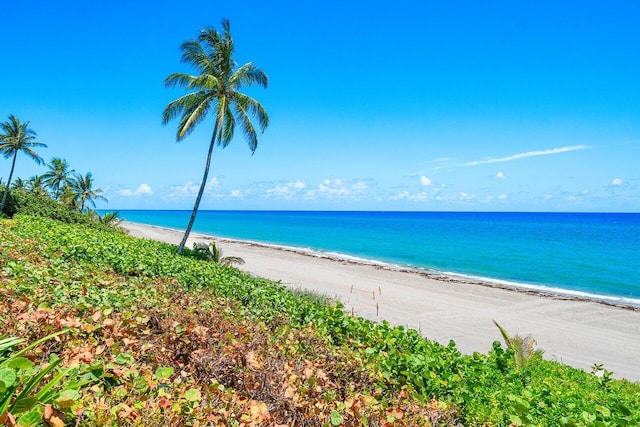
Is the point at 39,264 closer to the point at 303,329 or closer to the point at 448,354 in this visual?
the point at 303,329

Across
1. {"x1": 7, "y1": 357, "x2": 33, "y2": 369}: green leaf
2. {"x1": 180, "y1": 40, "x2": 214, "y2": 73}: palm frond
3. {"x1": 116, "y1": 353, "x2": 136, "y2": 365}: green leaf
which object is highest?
{"x1": 180, "y1": 40, "x2": 214, "y2": 73}: palm frond

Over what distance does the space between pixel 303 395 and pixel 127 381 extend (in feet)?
5.05

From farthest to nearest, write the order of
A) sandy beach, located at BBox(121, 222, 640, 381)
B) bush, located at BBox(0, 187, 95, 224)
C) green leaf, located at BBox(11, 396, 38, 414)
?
bush, located at BBox(0, 187, 95, 224) < sandy beach, located at BBox(121, 222, 640, 381) < green leaf, located at BBox(11, 396, 38, 414)

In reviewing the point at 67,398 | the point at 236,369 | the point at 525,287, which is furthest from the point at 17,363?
the point at 525,287

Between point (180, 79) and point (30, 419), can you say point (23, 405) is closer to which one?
point (30, 419)

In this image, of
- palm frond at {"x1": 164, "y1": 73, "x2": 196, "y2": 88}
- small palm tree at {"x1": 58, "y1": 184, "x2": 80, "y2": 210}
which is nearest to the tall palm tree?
palm frond at {"x1": 164, "y1": 73, "x2": 196, "y2": 88}

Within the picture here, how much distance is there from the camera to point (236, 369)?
379 cm

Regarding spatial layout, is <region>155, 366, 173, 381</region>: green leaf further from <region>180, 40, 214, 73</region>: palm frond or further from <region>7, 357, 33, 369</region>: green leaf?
<region>180, 40, 214, 73</region>: palm frond

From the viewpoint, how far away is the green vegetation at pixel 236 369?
281cm

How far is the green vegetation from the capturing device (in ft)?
9.21

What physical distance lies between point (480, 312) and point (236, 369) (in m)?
16.8

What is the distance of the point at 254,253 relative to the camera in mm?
38344

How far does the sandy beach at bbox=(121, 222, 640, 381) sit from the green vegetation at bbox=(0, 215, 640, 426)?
7117 mm

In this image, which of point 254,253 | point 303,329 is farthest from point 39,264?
point 254,253
